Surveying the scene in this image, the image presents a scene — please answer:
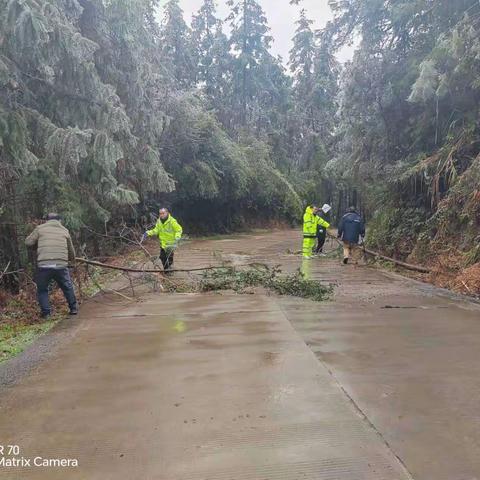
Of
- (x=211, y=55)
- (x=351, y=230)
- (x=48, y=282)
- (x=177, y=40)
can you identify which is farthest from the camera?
(x=211, y=55)

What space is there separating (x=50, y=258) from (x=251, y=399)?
4.76 m

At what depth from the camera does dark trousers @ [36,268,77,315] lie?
26.3 feet

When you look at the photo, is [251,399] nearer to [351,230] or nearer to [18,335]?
[18,335]

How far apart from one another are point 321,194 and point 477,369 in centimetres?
4668

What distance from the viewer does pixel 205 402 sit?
4.45 metres

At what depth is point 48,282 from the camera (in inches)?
321

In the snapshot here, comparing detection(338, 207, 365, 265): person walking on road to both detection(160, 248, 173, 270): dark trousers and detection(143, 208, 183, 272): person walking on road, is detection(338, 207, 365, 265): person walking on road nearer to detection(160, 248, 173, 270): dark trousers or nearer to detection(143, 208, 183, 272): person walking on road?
detection(143, 208, 183, 272): person walking on road

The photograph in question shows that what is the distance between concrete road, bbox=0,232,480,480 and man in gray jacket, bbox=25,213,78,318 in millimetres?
695

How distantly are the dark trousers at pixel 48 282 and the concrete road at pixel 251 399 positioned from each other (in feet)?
1.75

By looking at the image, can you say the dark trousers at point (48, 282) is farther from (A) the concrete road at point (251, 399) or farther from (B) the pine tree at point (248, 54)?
(B) the pine tree at point (248, 54)

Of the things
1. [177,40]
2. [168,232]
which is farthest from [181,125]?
[177,40]

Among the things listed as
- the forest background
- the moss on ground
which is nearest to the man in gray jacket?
A: the moss on ground

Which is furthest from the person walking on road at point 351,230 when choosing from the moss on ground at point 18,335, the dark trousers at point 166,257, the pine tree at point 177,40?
the pine tree at point 177,40

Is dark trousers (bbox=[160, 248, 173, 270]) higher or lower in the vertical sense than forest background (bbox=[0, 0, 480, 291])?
lower
